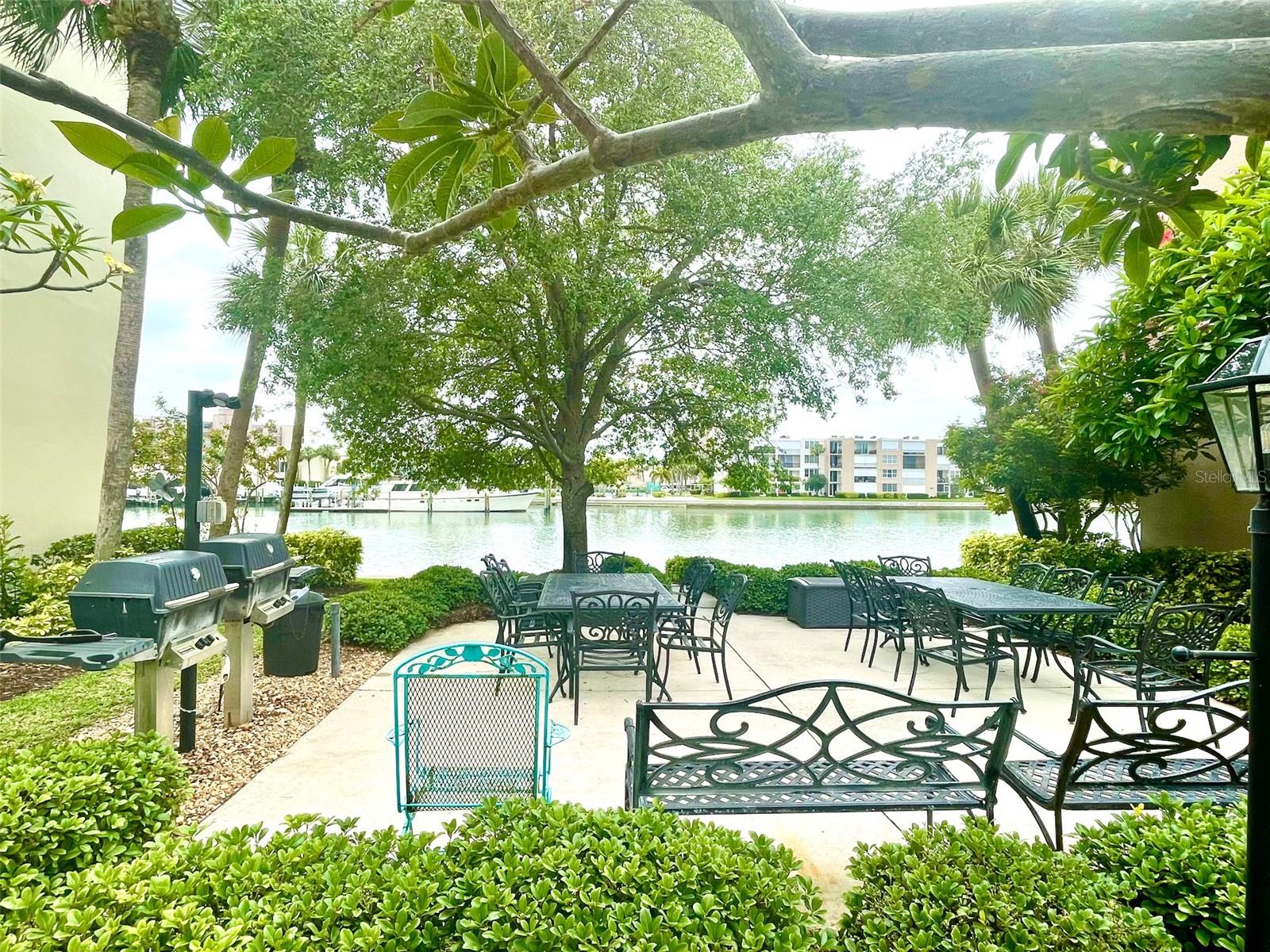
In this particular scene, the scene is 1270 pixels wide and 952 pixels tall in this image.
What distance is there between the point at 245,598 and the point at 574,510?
5343 mm

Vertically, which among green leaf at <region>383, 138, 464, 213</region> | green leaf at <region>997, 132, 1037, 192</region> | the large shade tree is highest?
the large shade tree

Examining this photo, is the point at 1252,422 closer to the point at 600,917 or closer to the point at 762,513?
the point at 600,917

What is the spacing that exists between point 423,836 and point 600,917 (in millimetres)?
588

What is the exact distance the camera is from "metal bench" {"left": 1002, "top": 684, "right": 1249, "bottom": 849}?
93.6 inches

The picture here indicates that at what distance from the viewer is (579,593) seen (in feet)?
17.1

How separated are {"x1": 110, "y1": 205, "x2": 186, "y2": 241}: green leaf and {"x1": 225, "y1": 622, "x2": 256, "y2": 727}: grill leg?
3.88 meters

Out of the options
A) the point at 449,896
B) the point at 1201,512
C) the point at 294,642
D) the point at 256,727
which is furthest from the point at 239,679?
the point at 1201,512

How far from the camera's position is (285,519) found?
1179cm

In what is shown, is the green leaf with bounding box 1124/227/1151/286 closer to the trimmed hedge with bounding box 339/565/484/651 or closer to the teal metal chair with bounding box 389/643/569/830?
the teal metal chair with bounding box 389/643/569/830

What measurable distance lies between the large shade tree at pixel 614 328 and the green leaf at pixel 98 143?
19.2 ft

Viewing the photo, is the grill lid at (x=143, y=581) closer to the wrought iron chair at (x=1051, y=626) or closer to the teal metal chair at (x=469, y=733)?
the teal metal chair at (x=469, y=733)

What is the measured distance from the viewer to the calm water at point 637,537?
11.7 meters

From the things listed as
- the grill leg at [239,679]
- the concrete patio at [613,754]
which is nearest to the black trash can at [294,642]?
the concrete patio at [613,754]

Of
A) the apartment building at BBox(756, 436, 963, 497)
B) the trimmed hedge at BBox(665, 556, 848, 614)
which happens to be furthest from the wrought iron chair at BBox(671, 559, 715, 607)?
the apartment building at BBox(756, 436, 963, 497)
